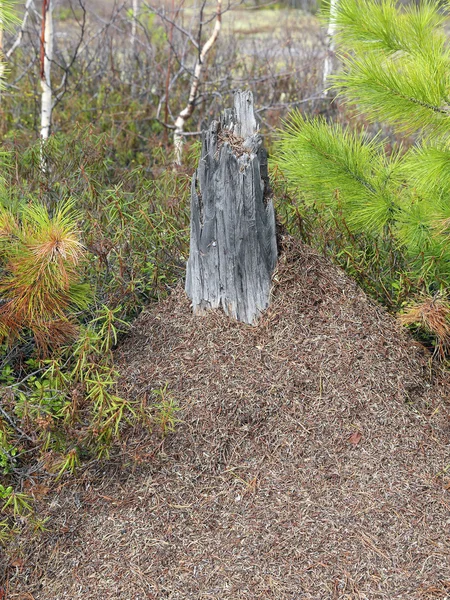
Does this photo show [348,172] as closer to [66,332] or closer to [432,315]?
[432,315]

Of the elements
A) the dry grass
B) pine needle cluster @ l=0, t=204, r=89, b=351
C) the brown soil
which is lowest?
the brown soil

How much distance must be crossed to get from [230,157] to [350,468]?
135 centimetres

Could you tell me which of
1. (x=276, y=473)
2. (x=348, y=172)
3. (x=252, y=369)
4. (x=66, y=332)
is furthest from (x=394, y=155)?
(x=66, y=332)

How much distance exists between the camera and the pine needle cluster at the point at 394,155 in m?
2.82

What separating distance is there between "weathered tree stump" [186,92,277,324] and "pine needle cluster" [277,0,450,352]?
1.49 feet

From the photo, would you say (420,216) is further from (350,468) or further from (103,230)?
(103,230)

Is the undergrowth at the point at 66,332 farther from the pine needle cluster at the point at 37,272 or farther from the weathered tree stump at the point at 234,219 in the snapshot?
the weathered tree stump at the point at 234,219

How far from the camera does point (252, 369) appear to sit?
2.87 meters

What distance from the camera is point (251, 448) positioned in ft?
8.96

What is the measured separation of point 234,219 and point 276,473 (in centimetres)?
106

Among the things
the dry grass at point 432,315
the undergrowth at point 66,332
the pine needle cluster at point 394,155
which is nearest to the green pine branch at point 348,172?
the pine needle cluster at point 394,155

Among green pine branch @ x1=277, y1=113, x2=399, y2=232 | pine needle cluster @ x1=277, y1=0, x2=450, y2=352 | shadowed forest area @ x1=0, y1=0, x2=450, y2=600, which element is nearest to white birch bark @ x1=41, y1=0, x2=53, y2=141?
shadowed forest area @ x1=0, y1=0, x2=450, y2=600

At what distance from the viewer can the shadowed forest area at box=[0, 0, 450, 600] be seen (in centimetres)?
243

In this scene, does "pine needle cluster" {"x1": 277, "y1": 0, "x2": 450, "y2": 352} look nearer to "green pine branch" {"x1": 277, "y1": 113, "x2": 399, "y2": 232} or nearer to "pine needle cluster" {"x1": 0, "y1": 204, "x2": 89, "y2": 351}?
"green pine branch" {"x1": 277, "y1": 113, "x2": 399, "y2": 232}
